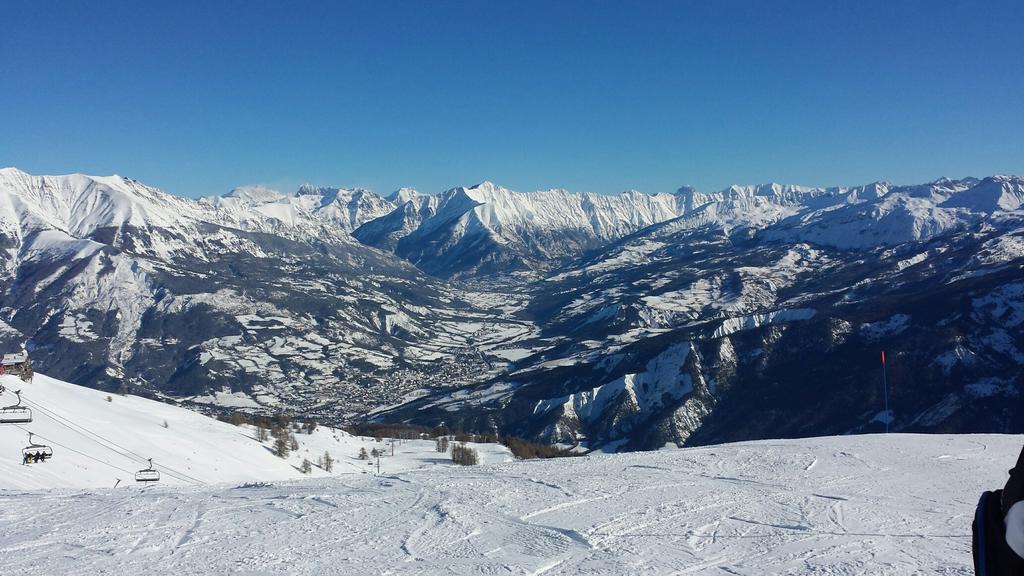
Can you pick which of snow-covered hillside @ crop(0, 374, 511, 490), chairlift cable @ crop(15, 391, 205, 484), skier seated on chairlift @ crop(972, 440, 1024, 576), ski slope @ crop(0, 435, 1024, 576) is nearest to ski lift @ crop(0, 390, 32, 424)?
snow-covered hillside @ crop(0, 374, 511, 490)

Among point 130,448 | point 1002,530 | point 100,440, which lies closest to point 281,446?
point 130,448

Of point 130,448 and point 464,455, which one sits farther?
point 464,455

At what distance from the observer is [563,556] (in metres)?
14.4

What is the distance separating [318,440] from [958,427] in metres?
113

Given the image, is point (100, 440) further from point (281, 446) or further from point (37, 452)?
point (281, 446)

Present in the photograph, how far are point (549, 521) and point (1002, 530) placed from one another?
1535 centimetres

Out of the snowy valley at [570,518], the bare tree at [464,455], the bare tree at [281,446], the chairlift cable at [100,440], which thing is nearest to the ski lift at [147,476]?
the chairlift cable at [100,440]

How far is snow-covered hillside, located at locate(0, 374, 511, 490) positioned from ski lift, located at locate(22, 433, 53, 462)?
0.34 metres

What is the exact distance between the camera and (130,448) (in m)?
49.1

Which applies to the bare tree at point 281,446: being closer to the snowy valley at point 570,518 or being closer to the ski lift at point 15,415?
the ski lift at point 15,415

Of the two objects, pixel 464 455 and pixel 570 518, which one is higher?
pixel 570 518

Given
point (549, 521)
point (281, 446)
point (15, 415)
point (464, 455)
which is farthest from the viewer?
point (464, 455)

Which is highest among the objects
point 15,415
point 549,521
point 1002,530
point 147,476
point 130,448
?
point 1002,530

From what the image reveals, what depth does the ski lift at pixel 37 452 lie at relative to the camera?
3695 centimetres
